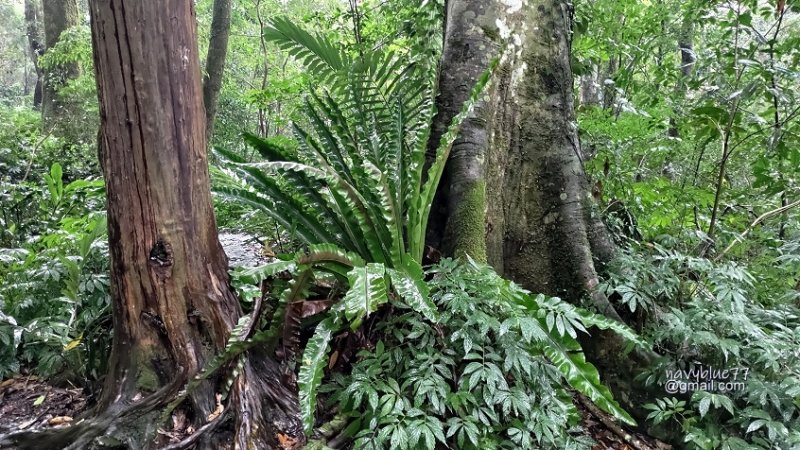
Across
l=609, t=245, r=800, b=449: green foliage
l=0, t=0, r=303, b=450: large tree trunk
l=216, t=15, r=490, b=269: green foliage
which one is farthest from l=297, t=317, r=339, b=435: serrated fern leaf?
l=609, t=245, r=800, b=449: green foliage

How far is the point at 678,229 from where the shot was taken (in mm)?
3348

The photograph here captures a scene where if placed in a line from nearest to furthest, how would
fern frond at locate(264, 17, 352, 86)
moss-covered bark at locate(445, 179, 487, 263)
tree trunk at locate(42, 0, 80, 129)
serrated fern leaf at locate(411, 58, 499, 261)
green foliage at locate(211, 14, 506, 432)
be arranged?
green foliage at locate(211, 14, 506, 432) → serrated fern leaf at locate(411, 58, 499, 261) → moss-covered bark at locate(445, 179, 487, 263) → fern frond at locate(264, 17, 352, 86) → tree trunk at locate(42, 0, 80, 129)

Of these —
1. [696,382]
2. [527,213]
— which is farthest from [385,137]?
[696,382]

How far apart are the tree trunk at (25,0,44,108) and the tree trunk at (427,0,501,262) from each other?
1209 cm

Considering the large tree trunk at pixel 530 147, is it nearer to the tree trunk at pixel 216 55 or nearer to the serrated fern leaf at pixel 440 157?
the serrated fern leaf at pixel 440 157

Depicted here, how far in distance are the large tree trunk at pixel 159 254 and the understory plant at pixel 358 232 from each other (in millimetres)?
181

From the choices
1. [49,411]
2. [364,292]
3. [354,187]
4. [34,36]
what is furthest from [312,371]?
[34,36]

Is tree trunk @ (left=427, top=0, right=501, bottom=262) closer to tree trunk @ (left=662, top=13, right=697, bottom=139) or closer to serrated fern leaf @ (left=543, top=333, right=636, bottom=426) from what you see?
serrated fern leaf @ (left=543, top=333, right=636, bottom=426)

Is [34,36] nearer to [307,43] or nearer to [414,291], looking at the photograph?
[307,43]

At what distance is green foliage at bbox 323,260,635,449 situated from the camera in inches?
70.6

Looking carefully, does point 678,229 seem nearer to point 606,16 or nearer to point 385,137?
point 385,137

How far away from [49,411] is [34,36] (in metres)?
15.6

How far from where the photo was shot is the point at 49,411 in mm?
2199

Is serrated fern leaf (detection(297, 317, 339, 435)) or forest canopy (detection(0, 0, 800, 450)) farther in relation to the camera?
forest canopy (detection(0, 0, 800, 450))
